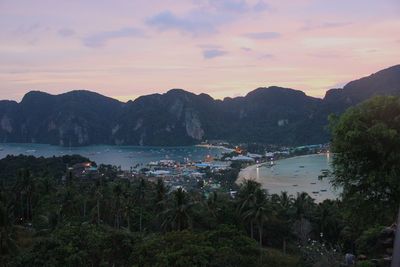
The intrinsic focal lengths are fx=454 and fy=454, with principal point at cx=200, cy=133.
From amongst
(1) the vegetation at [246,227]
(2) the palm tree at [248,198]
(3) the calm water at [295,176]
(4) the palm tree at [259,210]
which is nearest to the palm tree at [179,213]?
(1) the vegetation at [246,227]

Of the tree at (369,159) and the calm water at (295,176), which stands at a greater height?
the tree at (369,159)

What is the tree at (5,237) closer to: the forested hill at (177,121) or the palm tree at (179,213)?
the palm tree at (179,213)

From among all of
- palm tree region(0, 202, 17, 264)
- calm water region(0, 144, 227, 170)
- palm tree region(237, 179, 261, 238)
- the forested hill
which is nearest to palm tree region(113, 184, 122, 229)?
palm tree region(237, 179, 261, 238)

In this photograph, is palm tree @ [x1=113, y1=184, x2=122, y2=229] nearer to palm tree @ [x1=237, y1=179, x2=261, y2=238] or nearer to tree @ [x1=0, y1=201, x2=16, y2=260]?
palm tree @ [x1=237, y1=179, x2=261, y2=238]

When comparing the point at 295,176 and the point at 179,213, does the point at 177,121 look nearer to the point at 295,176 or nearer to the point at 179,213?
the point at 295,176

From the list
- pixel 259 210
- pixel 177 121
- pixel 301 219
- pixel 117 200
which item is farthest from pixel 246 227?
pixel 177 121

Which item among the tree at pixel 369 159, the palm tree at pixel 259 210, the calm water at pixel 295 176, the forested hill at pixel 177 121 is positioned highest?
the forested hill at pixel 177 121
